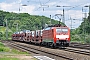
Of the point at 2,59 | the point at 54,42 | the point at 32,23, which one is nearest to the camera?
the point at 2,59

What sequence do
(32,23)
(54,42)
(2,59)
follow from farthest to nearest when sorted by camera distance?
(32,23) < (54,42) < (2,59)

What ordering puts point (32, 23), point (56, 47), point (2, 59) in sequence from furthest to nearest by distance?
point (32, 23), point (56, 47), point (2, 59)

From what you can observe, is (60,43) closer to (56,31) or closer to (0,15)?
(56,31)

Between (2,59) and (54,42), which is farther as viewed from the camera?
(54,42)

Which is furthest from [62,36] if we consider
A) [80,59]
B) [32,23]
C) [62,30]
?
[32,23]

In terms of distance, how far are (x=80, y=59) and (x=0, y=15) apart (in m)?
115

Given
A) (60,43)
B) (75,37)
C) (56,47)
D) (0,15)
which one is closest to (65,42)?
(60,43)

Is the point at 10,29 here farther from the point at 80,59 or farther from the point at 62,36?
the point at 80,59

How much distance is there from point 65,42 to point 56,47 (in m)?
3.69

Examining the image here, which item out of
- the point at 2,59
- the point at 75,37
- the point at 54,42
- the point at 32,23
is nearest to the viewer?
the point at 2,59

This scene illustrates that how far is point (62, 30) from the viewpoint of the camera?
4172 cm

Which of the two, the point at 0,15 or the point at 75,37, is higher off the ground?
the point at 0,15

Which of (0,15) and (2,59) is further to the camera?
(0,15)

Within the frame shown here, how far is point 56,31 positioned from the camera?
41656 mm
